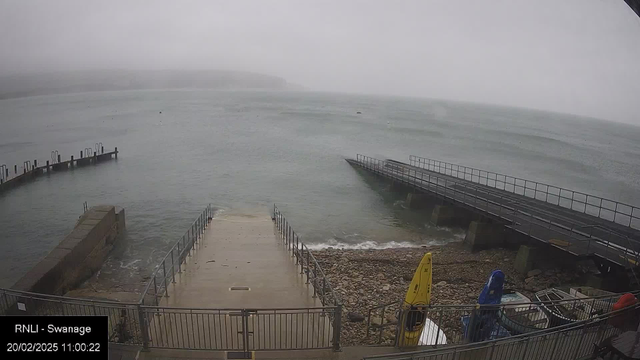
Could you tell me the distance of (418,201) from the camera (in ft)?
95.6

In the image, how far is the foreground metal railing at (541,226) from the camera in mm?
15188

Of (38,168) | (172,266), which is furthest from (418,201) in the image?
(38,168)

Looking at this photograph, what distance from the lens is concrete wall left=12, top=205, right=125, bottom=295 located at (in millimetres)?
13727

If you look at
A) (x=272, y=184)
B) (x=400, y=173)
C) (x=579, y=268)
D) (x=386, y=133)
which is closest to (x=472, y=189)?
(x=400, y=173)

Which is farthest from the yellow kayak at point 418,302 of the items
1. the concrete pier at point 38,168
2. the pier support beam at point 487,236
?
the concrete pier at point 38,168

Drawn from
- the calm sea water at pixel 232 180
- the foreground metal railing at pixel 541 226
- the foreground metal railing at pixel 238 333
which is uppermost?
the foreground metal railing at pixel 238 333

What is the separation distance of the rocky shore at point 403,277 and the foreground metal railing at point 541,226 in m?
1.16

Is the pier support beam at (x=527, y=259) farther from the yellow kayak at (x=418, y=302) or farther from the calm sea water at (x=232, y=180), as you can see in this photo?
the yellow kayak at (x=418, y=302)

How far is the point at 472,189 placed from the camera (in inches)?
1059

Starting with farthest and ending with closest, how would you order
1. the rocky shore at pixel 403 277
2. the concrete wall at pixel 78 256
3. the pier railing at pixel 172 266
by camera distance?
the concrete wall at pixel 78 256, the rocky shore at pixel 403 277, the pier railing at pixel 172 266

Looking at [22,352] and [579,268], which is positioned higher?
[22,352]

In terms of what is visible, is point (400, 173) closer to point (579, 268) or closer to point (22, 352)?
point (579, 268)

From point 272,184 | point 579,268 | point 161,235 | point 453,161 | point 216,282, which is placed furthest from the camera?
point 453,161

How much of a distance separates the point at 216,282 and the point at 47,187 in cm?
3274
